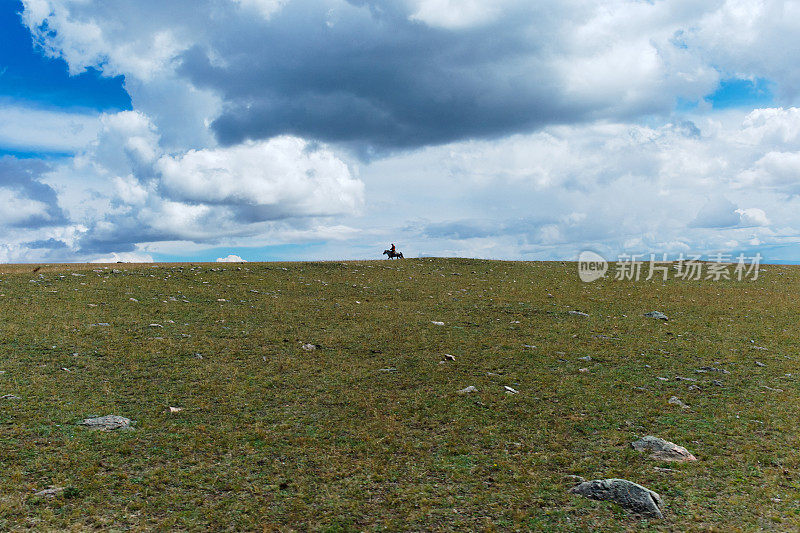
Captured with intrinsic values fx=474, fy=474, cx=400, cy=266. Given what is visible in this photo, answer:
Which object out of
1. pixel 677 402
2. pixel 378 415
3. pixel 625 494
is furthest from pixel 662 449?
pixel 378 415

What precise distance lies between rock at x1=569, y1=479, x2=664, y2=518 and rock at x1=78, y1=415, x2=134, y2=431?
696 cm

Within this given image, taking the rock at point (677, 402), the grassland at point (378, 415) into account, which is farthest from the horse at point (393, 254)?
the rock at point (677, 402)

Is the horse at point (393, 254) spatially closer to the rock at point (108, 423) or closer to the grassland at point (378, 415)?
the grassland at point (378, 415)

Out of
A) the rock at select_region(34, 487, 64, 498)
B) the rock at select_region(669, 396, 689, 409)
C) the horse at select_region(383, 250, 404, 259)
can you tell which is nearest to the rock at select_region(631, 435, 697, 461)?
the rock at select_region(669, 396, 689, 409)

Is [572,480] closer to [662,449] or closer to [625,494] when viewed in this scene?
[625,494]

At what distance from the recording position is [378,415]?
854 cm

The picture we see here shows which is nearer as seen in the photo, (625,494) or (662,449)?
(625,494)

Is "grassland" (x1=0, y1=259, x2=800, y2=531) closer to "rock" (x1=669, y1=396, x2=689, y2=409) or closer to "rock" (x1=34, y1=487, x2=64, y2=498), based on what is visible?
"rock" (x1=34, y1=487, x2=64, y2=498)

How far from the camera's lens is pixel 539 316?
1731 cm

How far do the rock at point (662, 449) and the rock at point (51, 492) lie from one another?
789 centimetres

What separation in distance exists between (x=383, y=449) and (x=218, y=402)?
3.63 metres

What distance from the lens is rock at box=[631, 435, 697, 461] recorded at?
686 cm

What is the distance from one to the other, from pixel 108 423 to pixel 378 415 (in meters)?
4.48

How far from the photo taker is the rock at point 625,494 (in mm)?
5555
